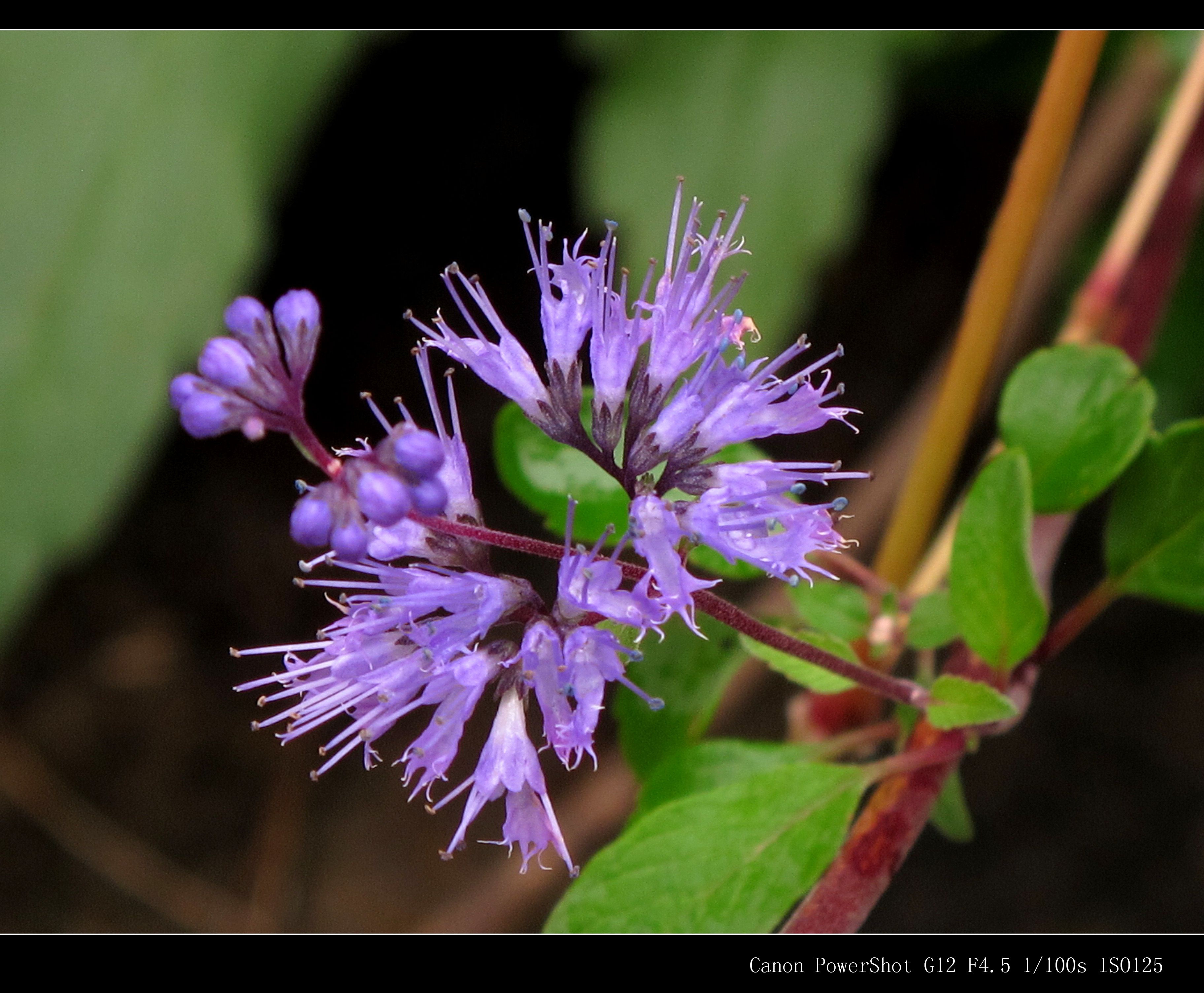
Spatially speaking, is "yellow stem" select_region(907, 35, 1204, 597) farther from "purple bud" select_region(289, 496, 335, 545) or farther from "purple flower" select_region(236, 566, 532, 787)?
"purple bud" select_region(289, 496, 335, 545)

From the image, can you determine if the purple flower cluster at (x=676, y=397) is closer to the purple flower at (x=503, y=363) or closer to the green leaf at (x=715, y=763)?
the purple flower at (x=503, y=363)

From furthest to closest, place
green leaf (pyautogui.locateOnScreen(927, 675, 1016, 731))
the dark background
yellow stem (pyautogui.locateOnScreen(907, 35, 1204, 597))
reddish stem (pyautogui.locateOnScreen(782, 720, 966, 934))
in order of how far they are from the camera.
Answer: the dark background < yellow stem (pyautogui.locateOnScreen(907, 35, 1204, 597)) < reddish stem (pyautogui.locateOnScreen(782, 720, 966, 934)) < green leaf (pyautogui.locateOnScreen(927, 675, 1016, 731))

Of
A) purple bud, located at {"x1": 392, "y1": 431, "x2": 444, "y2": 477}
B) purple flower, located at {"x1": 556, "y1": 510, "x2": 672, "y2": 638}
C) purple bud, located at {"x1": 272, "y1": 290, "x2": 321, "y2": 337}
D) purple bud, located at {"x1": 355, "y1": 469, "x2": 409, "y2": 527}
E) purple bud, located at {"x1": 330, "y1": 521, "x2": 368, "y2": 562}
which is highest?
purple bud, located at {"x1": 272, "y1": 290, "x2": 321, "y2": 337}

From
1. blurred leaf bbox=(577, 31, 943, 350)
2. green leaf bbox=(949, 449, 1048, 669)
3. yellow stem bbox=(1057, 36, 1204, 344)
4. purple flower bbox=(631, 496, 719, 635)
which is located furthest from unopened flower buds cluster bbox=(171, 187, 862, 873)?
blurred leaf bbox=(577, 31, 943, 350)

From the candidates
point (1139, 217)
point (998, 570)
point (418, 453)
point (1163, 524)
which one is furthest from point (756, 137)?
point (418, 453)
